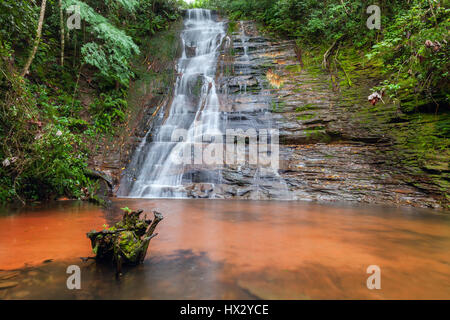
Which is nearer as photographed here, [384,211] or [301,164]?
[384,211]

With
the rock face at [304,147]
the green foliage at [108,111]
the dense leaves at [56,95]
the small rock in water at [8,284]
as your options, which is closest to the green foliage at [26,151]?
the dense leaves at [56,95]

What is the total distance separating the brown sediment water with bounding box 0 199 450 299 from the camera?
1735 mm

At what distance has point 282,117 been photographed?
8562 mm

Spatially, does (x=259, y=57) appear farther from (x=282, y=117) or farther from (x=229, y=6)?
(x=229, y=6)

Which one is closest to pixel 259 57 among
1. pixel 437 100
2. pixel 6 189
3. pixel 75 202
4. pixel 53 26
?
pixel 437 100

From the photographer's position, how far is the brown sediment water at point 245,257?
1.74 metres

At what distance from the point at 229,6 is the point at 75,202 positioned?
16.2m

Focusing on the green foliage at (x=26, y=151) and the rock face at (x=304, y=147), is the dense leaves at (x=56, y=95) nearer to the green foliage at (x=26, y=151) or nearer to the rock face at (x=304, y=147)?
the green foliage at (x=26, y=151)

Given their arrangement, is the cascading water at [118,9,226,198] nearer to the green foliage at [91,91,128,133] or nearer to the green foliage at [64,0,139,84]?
the green foliage at [91,91,128,133]

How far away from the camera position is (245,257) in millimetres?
2375

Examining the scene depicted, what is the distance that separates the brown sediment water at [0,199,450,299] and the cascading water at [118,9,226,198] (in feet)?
9.48

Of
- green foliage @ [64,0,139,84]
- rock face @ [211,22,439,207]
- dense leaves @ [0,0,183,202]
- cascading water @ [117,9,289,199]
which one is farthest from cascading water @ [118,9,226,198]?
green foliage @ [64,0,139,84]

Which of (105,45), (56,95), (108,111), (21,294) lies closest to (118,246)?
(21,294)

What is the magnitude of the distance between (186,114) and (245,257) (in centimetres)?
816
